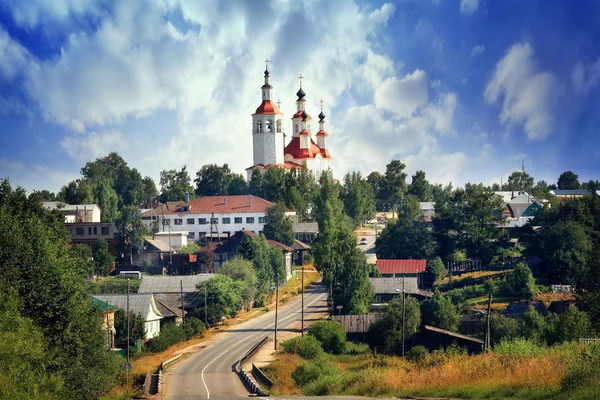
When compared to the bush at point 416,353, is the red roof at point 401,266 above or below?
above

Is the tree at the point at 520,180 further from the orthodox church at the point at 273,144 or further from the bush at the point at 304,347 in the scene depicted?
the bush at the point at 304,347

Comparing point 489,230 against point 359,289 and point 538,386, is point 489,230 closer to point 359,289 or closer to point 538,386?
point 359,289

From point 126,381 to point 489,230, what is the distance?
40719 mm

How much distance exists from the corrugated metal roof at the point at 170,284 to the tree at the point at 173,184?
169 feet

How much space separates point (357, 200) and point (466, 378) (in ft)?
227

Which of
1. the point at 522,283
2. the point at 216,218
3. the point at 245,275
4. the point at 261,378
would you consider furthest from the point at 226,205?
the point at 261,378

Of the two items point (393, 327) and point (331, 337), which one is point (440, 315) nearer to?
point (393, 327)

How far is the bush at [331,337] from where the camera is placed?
146 feet

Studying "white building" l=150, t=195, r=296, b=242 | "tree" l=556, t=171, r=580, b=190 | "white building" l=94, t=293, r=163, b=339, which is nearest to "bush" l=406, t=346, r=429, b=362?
"white building" l=94, t=293, r=163, b=339

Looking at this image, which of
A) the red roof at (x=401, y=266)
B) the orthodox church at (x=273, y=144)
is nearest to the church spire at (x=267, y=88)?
the orthodox church at (x=273, y=144)

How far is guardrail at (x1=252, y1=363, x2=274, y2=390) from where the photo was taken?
34.1m

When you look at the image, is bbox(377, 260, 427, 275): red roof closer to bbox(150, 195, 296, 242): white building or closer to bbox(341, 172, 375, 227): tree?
bbox(150, 195, 296, 242): white building

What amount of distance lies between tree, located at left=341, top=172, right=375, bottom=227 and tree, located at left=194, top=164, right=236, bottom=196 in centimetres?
1531

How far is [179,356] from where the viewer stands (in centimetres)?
4281
